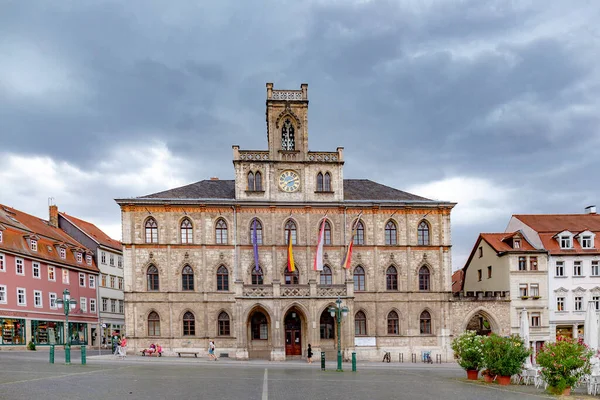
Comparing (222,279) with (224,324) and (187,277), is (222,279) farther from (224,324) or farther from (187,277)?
(224,324)

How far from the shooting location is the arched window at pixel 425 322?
2060 inches

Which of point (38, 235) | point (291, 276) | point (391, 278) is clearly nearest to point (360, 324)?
point (391, 278)

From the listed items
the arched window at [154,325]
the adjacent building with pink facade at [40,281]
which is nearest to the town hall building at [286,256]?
the arched window at [154,325]

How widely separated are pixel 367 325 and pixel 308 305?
6.23 metres

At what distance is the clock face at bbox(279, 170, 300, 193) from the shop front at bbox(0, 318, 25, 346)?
81.6 ft

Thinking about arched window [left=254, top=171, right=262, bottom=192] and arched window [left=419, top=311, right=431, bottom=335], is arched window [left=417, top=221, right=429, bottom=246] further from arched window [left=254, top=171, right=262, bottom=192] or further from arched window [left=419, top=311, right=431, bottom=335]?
arched window [left=254, top=171, right=262, bottom=192]

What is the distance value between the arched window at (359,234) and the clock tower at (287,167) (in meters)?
2.77

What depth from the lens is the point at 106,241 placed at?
250 ft

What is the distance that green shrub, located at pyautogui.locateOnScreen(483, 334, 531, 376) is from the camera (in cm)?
2766

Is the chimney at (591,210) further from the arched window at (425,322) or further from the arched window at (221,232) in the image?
the arched window at (221,232)

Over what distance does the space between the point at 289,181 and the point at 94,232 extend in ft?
111

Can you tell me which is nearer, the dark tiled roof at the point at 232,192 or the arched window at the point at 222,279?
the arched window at the point at 222,279

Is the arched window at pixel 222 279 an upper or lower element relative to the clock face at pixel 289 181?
lower

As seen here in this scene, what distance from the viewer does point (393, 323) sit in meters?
52.1
